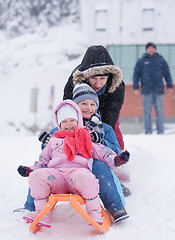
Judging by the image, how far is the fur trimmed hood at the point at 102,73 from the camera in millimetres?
2947

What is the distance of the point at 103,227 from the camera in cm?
204

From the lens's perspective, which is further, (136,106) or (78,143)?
(136,106)

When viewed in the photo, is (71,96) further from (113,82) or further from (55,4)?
(55,4)

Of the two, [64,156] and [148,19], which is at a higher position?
[148,19]

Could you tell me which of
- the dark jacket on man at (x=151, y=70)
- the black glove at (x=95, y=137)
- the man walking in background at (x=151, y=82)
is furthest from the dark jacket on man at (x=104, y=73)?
the dark jacket on man at (x=151, y=70)

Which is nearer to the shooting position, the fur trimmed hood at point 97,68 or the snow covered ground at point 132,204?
the snow covered ground at point 132,204

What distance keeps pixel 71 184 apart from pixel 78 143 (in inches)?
11.0

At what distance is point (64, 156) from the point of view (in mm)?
2262

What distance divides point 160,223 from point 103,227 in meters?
→ 0.44

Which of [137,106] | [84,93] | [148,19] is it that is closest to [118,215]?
[84,93]

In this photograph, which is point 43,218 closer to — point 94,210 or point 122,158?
point 94,210

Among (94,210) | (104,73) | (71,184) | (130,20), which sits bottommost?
(94,210)

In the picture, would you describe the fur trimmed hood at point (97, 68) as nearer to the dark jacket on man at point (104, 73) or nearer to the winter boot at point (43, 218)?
the dark jacket on man at point (104, 73)

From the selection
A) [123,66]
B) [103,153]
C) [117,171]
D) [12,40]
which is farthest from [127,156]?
[12,40]
